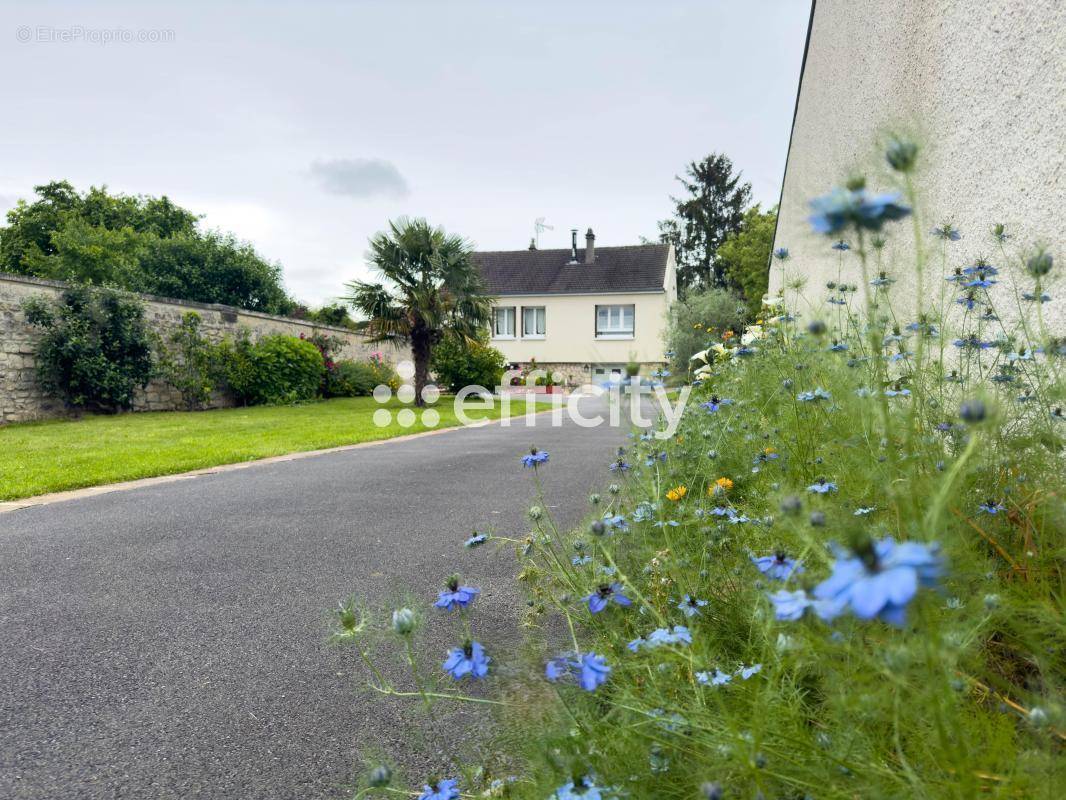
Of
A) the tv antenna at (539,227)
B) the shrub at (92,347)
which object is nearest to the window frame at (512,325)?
the tv antenna at (539,227)

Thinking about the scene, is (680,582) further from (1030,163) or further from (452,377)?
(452,377)

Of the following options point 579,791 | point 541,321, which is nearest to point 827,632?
point 579,791

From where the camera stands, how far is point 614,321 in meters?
28.4

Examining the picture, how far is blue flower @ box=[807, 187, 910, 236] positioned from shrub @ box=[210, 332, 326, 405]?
620 inches

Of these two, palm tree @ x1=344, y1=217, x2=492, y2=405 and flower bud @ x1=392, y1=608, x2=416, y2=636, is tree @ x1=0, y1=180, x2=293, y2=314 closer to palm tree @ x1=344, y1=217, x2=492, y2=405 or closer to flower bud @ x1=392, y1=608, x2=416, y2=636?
palm tree @ x1=344, y1=217, x2=492, y2=405

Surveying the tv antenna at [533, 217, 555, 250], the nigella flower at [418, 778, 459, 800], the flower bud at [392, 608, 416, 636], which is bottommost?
the nigella flower at [418, 778, 459, 800]

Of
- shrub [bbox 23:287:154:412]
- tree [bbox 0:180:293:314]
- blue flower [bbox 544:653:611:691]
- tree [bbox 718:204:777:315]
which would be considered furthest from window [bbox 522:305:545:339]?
blue flower [bbox 544:653:611:691]

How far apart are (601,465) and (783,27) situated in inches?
351

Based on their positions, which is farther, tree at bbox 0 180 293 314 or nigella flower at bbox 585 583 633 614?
tree at bbox 0 180 293 314

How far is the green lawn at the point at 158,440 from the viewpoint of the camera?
5688mm

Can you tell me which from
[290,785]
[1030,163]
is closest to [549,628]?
[290,785]

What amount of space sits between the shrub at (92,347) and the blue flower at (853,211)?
1369cm

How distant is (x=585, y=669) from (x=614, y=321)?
91.8ft

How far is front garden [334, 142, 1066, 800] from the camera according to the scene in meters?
0.72
